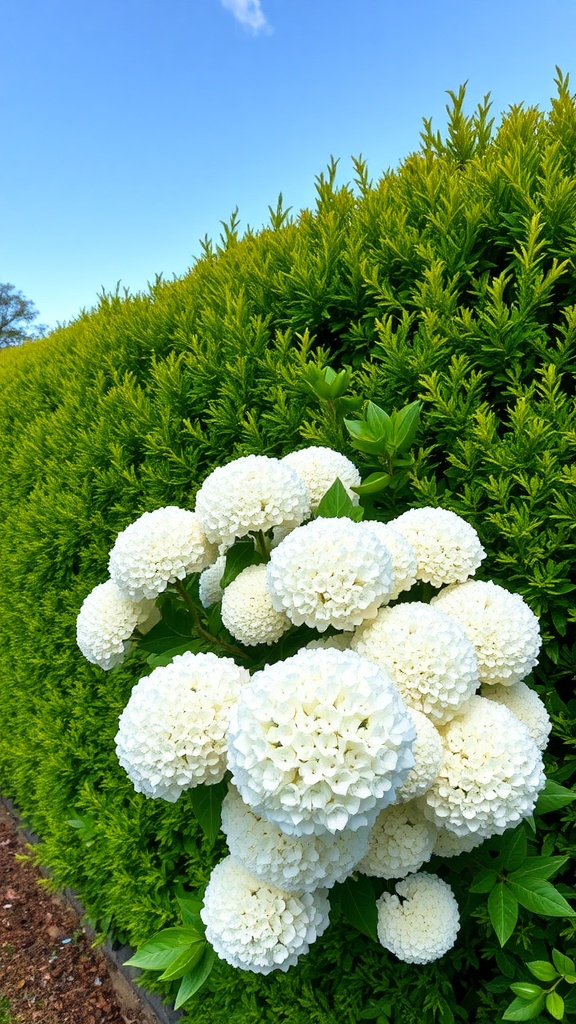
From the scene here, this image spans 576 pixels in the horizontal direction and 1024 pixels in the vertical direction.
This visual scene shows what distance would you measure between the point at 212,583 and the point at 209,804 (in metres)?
0.61

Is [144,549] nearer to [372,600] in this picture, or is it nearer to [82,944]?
[372,600]

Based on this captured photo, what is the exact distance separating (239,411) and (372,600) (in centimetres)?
151

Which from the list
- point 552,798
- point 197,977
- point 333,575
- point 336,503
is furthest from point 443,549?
point 197,977

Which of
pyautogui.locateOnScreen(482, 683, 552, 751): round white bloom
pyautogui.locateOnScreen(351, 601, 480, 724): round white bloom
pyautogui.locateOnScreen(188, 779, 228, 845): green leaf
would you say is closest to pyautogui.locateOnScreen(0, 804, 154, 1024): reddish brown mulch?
pyautogui.locateOnScreen(188, 779, 228, 845): green leaf

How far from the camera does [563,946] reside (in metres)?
1.78

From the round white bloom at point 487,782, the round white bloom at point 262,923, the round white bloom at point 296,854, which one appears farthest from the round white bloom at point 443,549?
the round white bloom at point 262,923

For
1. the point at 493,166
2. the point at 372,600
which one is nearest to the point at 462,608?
the point at 372,600

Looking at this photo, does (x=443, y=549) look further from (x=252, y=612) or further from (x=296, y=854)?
(x=296, y=854)

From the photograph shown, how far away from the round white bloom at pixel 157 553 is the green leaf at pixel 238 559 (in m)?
0.07

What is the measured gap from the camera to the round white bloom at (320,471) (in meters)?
1.73

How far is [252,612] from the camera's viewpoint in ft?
4.85

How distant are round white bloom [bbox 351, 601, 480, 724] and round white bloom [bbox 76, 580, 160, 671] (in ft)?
2.42

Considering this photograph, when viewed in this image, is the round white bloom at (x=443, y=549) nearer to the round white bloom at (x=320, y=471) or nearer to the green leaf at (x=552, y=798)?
the round white bloom at (x=320, y=471)

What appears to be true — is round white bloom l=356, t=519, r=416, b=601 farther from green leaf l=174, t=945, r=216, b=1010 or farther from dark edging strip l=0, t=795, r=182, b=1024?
dark edging strip l=0, t=795, r=182, b=1024
